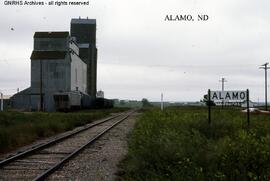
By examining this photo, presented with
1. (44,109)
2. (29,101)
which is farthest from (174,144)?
(29,101)

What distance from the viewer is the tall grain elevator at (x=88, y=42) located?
116m

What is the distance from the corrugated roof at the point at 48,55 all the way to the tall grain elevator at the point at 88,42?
33.1 m

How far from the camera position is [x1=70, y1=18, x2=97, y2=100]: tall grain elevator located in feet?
380

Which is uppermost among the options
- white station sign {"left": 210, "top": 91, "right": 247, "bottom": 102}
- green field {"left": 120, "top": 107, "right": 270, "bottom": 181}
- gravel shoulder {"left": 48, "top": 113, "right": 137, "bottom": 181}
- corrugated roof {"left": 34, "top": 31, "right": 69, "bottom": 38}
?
corrugated roof {"left": 34, "top": 31, "right": 69, "bottom": 38}

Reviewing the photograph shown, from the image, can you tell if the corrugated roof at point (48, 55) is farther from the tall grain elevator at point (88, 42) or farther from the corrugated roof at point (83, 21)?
the corrugated roof at point (83, 21)

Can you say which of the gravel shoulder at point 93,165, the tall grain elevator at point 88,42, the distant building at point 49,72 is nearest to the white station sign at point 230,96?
the gravel shoulder at point 93,165

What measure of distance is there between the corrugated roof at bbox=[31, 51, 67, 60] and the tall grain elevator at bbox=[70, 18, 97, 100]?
109 ft

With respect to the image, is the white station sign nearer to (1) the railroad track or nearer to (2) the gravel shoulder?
(2) the gravel shoulder

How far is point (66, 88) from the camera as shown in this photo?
7862 cm

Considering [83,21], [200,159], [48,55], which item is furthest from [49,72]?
[200,159]

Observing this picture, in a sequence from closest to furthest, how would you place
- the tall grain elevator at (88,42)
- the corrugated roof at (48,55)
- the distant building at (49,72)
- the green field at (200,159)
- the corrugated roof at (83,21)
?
the green field at (200,159)
the distant building at (49,72)
the corrugated roof at (48,55)
the tall grain elevator at (88,42)
the corrugated roof at (83,21)

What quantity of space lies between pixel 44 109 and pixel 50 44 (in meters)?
13.9

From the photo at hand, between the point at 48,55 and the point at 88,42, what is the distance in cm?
3984

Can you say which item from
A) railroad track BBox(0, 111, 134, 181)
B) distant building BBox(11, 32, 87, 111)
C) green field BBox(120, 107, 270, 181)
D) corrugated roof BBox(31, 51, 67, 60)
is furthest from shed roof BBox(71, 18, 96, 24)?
green field BBox(120, 107, 270, 181)
